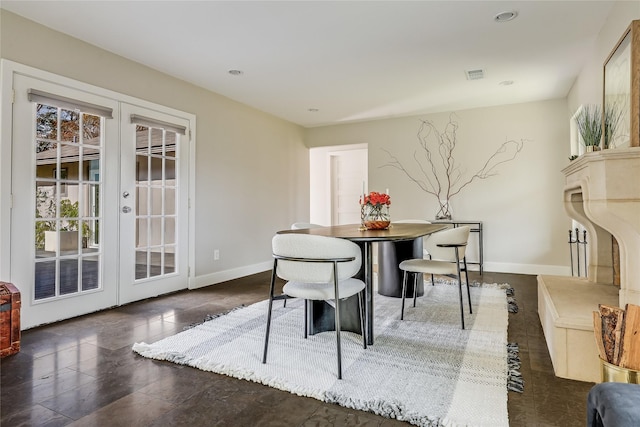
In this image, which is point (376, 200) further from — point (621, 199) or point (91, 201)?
point (91, 201)

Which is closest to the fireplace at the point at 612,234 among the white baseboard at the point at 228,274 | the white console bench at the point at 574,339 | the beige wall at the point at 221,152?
the white console bench at the point at 574,339

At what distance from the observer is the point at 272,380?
1.84m

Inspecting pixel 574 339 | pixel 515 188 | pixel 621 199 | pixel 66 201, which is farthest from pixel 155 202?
pixel 515 188

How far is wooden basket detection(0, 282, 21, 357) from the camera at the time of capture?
2186 millimetres

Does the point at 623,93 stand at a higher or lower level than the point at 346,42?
lower

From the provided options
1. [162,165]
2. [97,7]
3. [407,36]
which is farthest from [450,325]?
[97,7]

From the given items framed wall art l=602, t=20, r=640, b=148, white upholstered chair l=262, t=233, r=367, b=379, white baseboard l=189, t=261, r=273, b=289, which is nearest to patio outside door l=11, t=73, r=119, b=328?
white baseboard l=189, t=261, r=273, b=289

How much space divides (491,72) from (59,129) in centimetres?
412

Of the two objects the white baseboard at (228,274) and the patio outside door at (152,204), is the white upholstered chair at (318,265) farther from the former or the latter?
the white baseboard at (228,274)

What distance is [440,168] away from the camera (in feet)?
17.7

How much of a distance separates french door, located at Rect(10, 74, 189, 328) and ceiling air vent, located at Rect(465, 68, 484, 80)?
316 centimetres

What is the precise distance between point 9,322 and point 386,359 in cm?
231

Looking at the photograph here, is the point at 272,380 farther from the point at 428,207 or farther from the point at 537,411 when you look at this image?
the point at 428,207

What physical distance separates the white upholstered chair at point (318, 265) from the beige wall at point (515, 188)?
371 cm
